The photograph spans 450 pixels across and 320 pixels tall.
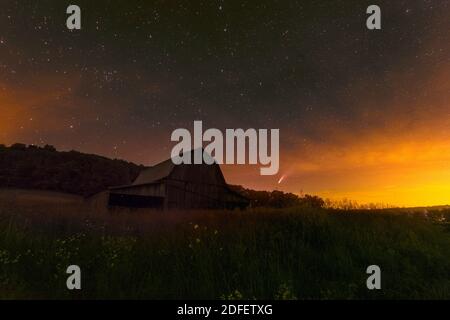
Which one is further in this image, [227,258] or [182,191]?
[182,191]

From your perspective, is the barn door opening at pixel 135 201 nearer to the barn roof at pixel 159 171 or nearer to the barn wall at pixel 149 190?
the barn wall at pixel 149 190

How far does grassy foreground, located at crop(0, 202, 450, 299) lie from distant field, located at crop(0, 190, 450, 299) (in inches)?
0.8

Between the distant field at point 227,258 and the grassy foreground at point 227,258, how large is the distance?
0.8 inches

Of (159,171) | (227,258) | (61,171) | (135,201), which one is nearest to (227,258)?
(227,258)

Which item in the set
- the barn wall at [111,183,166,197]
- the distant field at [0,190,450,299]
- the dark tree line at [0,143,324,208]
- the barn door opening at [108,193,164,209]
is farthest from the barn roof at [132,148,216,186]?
the dark tree line at [0,143,324,208]

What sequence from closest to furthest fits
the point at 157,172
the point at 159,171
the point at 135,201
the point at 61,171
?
the point at 135,201
the point at 159,171
the point at 157,172
the point at 61,171

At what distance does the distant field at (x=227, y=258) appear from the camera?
18.2 ft

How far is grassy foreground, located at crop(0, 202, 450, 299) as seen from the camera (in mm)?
5531

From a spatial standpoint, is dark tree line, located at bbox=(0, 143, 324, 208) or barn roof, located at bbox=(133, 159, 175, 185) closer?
barn roof, located at bbox=(133, 159, 175, 185)

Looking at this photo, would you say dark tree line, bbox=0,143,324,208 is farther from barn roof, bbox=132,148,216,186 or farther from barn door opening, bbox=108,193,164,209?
barn door opening, bbox=108,193,164,209

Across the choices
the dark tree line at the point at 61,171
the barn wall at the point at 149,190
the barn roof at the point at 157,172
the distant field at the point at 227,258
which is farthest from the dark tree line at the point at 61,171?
the distant field at the point at 227,258

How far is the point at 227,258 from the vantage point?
257 inches

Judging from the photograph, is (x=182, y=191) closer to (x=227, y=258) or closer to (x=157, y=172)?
(x=157, y=172)
